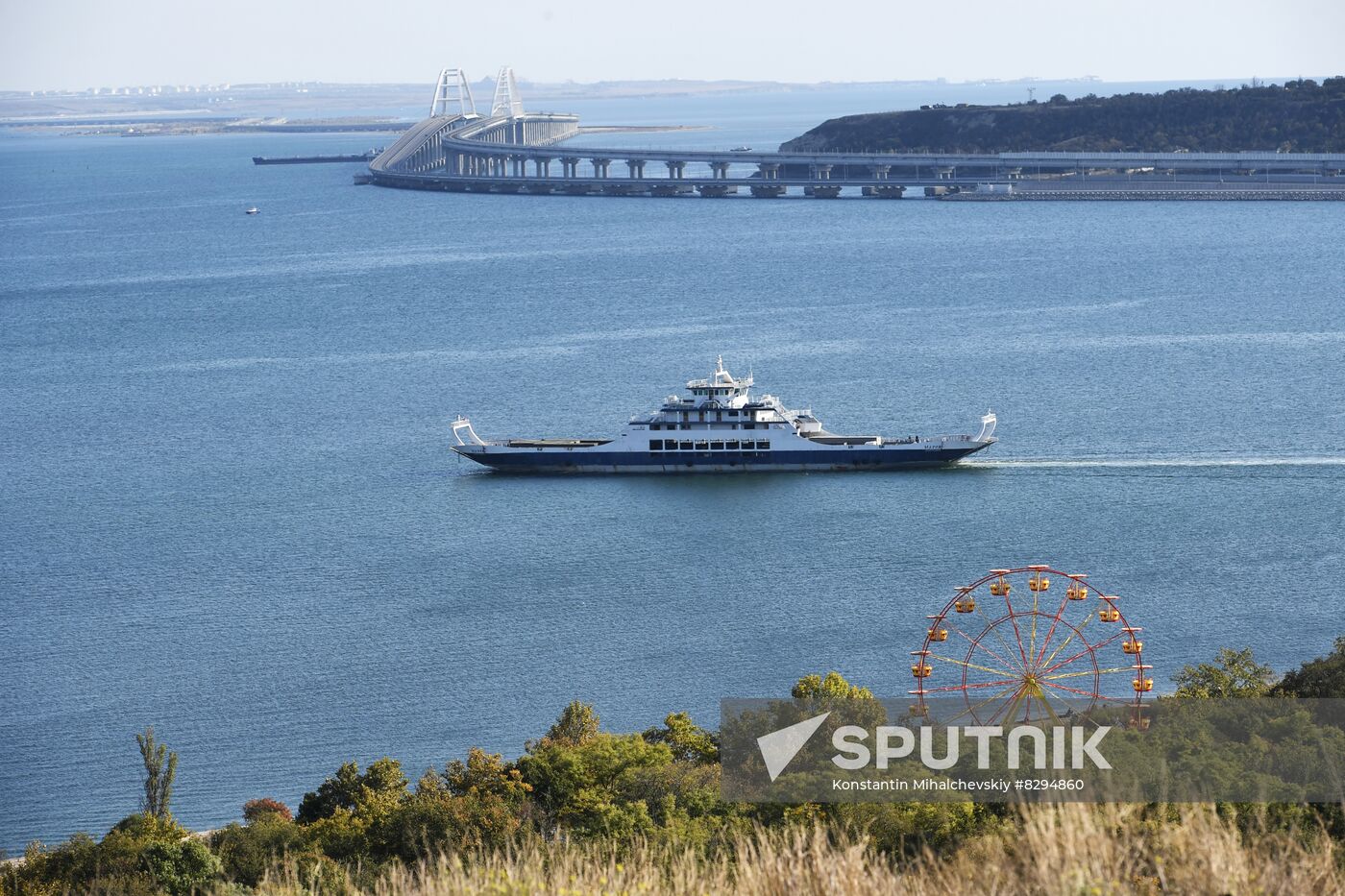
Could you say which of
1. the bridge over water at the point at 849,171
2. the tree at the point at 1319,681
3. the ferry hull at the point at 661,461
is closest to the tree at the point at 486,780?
the tree at the point at 1319,681

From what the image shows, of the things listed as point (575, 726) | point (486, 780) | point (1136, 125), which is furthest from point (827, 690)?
point (1136, 125)

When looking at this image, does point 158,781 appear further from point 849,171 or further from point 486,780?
point 849,171

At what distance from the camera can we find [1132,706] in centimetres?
1744

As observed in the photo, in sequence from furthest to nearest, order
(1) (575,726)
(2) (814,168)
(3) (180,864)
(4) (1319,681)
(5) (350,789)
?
(2) (814,168) < (1) (575,726) < (4) (1319,681) < (5) (350,789) < (3) (180,864)

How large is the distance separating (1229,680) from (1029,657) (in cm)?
220

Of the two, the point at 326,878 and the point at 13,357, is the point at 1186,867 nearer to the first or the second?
the point at 326,878

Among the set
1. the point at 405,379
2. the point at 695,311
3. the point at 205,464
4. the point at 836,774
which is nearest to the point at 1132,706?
the point at 836,774

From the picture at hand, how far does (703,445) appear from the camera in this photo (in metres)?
34.4

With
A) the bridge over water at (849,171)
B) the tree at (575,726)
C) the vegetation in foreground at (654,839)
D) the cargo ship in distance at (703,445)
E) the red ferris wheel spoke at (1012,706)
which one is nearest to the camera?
the vegetation in foreground at (654,839)

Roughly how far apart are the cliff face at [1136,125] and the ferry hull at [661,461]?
63.3 metres

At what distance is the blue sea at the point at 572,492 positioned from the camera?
73.3 feet

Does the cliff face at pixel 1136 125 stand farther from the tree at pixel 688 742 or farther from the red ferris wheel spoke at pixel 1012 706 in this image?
the tree at pixel 688 742

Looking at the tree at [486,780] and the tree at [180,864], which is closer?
the tree at [180,864]

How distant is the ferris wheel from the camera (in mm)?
16242
